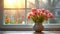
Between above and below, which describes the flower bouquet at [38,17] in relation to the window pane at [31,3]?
below

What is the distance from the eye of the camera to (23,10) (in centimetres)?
310

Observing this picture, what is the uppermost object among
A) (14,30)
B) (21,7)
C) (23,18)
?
(21,7)

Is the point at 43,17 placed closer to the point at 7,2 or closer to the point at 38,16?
the point at 38,16

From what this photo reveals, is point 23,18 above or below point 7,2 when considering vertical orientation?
below

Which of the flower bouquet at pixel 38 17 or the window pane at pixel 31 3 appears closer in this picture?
the flower bouquet at pixel 38 17

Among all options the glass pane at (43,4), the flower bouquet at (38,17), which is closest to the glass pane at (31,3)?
the glass pane at (43,4)

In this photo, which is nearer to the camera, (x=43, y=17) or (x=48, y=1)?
(x=43, y=17)

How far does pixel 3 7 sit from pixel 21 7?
0.33 m

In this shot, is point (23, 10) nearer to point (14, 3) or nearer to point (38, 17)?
point (14, 3)

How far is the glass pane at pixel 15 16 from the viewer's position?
3.08m

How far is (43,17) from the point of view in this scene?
265 cm

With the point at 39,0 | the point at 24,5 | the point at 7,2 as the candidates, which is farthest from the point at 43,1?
the point at 7,2

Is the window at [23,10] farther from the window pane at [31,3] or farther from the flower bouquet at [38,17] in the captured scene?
the flower bouquet at [38,17]

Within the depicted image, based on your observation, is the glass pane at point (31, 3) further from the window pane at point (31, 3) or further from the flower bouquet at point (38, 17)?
the flower bouquet at point (38, 17)
